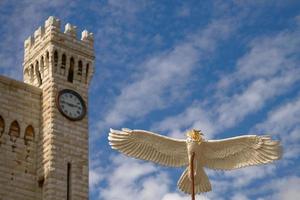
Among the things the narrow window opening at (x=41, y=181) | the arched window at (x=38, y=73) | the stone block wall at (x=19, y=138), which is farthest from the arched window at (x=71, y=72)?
the narrow window opening at (x=41, y=181)

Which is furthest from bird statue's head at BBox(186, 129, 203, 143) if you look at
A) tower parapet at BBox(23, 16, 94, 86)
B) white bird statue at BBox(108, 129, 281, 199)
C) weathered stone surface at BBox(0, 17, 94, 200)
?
tower parapet at BBox(23, 16, 94, 86)

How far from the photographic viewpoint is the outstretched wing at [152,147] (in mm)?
32031

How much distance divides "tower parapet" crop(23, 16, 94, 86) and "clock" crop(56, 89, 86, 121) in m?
1.08

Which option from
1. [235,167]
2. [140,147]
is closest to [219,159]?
[235,167]

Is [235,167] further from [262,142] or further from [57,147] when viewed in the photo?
[57,147]

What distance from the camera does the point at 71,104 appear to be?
137 feet

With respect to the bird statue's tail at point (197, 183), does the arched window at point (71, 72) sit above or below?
above

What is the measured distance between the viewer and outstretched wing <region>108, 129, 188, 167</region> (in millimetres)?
32031

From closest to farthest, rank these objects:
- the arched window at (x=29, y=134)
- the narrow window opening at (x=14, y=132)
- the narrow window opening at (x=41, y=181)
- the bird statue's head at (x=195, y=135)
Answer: the bird statue's head at (x=195, y=135), the narrow window opening at (x=41, y=181), the narrow window opening at (x=14, y=132), the arched window at (x=29, y=134)

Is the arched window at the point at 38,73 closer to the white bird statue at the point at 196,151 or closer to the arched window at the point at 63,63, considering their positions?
the arched window at the point at 63,63

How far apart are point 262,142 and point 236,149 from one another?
47.4 inches

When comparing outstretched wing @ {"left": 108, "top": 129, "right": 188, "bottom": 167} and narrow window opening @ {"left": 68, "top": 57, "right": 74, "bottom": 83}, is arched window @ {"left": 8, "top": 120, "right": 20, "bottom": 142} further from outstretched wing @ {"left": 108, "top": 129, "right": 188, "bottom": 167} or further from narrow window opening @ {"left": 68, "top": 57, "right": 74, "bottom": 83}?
outstretched wing @ {"left": 108, "top": 129, "right": 188, "bottom": 167}

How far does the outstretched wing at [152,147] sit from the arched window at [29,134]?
10193 mm

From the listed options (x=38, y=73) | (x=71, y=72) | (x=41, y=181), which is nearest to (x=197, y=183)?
Answer: (x=41, y=181)
